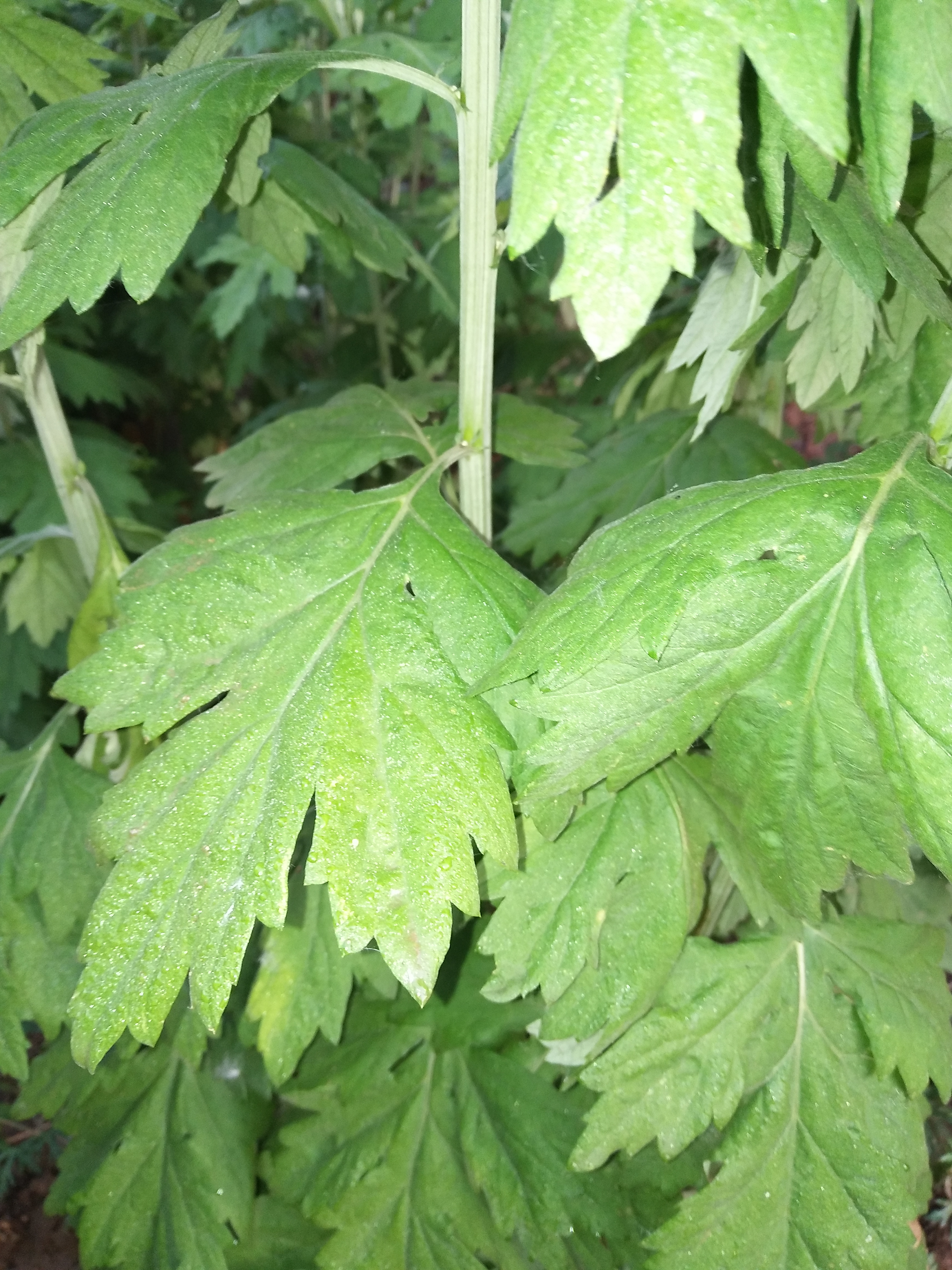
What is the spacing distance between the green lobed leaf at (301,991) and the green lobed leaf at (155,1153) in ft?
0.36

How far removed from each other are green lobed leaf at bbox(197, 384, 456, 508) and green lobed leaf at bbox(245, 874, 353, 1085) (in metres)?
0.35

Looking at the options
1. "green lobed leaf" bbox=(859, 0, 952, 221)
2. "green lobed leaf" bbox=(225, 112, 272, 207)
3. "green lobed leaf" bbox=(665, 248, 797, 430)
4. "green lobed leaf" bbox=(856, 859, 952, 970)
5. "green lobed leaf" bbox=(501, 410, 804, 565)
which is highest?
"green lobed leaf" bbox=(225, 112, 272, 207)

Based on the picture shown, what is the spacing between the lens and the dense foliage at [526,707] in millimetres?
468

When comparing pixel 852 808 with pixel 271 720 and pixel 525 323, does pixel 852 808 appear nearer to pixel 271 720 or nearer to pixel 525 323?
pixel 271 720

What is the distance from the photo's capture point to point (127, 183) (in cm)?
53

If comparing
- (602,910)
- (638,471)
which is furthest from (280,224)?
(602,910)

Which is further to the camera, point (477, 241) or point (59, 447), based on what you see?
point (59, 447)

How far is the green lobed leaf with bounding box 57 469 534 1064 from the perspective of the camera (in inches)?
21.1

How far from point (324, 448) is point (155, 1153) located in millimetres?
714

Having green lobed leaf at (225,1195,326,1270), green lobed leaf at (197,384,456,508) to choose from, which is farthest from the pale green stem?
green lobed leaf at (225,1195,326,1270)

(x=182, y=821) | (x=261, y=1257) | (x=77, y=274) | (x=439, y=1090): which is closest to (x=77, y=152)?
(x=77, y=274)

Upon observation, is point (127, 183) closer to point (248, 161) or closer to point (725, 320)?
point (248, 161)

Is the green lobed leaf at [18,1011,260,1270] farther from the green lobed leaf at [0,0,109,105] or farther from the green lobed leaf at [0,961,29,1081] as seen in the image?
the green lobed leaf at [0,0,109,105]

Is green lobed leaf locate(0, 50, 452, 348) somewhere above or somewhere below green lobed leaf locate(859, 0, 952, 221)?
above
